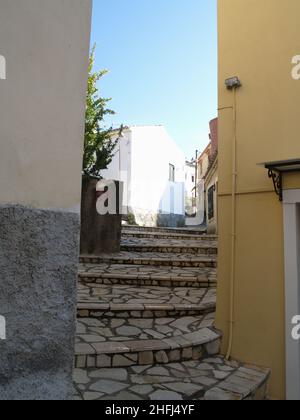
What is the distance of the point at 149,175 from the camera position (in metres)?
21.7

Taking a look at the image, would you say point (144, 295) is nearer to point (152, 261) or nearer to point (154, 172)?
point (152, 261)

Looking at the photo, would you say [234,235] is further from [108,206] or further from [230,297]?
[108,206]

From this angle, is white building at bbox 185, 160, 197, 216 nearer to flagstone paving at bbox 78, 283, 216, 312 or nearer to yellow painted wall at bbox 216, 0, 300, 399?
flagstone paving at bbox 78, 283, 216, 312

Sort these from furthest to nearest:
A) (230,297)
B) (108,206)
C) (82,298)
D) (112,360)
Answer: (108,206), (82,298), (230,297), (112,360)

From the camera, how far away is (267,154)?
14.2ft

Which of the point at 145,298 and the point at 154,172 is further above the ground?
the point at 154,172

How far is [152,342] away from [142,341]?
0.37 ft

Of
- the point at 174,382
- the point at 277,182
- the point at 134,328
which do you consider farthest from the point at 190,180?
the point at 174,382

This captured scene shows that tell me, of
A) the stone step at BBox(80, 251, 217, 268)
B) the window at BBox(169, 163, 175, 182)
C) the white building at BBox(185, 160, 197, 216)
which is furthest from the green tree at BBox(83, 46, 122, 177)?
the white building at BBox(185, 160, 197, 216)

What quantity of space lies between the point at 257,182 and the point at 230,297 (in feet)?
4.89

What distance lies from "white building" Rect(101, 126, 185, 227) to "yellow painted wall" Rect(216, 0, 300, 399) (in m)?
14.3

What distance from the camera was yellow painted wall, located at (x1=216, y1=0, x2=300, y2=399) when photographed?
417cm

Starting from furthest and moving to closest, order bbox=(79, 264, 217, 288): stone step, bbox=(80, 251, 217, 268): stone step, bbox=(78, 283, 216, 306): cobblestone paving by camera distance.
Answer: bbox=(80, 251, 217, 268): stone step → bbox=(79, 264, 217, 288): stone step → bbox=(78, 283, 216, 306): cobblestone paving
